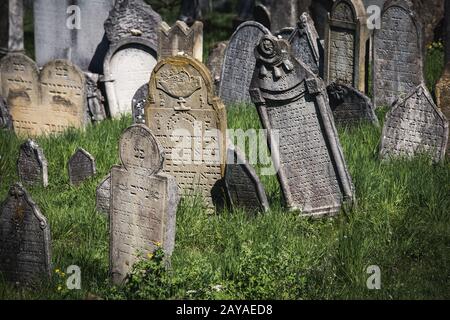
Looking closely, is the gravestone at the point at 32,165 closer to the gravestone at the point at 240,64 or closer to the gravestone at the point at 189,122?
the gravestone at the point at 189,122

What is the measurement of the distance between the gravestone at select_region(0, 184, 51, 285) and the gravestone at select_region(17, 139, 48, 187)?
8.01 ft

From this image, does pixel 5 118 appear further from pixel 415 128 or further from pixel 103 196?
pixel 415 128

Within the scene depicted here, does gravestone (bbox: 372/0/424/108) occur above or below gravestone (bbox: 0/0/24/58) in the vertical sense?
below

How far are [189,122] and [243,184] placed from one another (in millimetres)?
905

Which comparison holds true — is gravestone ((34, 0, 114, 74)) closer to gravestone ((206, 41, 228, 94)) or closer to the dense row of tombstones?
the dense row of tombstones

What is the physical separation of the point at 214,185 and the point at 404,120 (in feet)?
7.11

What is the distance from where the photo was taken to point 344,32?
42.5 feet

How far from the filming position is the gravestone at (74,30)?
14648 millimetres

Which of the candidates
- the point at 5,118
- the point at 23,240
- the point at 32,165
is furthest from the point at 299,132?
the point at 5,118

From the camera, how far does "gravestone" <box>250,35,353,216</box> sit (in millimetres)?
9570

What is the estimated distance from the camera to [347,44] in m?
13.0

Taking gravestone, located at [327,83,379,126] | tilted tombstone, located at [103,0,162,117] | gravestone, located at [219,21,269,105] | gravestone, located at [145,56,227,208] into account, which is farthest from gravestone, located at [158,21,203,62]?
gravestone, located at [145,56,227,208]

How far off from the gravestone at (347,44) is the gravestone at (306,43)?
233mm

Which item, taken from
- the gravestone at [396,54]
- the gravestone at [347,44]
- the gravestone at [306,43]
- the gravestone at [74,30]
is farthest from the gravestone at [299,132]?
the gravestone at [74,30]
